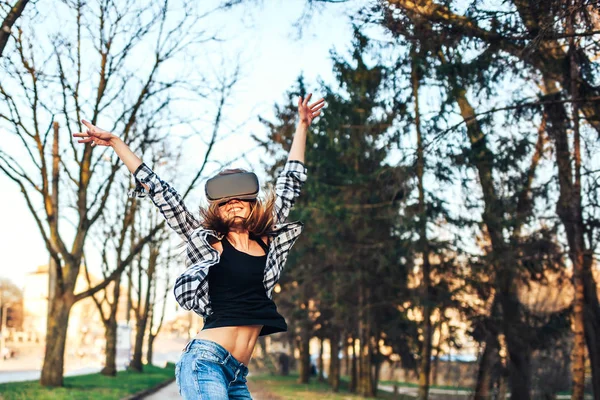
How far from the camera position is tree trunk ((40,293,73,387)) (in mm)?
16234

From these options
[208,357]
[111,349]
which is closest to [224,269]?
[208,357]

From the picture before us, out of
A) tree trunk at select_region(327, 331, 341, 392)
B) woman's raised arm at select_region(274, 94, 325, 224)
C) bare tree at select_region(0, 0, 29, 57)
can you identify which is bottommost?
tree trunk at select_region(327, 331, 341, 392)

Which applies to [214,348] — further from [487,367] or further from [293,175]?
[487,367]

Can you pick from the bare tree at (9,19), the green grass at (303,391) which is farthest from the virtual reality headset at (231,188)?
the green grass at (303,391)

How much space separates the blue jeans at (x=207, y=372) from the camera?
3.21 meters

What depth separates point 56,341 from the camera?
16266 millimetres

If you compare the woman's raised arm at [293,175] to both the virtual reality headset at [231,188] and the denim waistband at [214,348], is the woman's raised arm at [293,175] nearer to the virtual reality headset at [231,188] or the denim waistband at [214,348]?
the virtual reality headset at [231,188]

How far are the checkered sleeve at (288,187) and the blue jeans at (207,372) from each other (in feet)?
2.87

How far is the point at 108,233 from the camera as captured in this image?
25.2m

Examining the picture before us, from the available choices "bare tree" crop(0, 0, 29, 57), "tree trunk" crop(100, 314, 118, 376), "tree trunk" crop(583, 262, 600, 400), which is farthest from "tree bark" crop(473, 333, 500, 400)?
"bare tree" crop(0, 0, 29, 57)

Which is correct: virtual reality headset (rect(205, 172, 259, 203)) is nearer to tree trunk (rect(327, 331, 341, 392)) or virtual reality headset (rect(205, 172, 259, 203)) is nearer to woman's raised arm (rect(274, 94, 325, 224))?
woman's raised arm (rect(274, 94, 325, 224))

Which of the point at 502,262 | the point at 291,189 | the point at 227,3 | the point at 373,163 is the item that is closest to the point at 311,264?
the point at 373,163

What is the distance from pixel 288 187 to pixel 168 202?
0.75 metres

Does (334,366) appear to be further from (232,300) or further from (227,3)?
(232,300)
